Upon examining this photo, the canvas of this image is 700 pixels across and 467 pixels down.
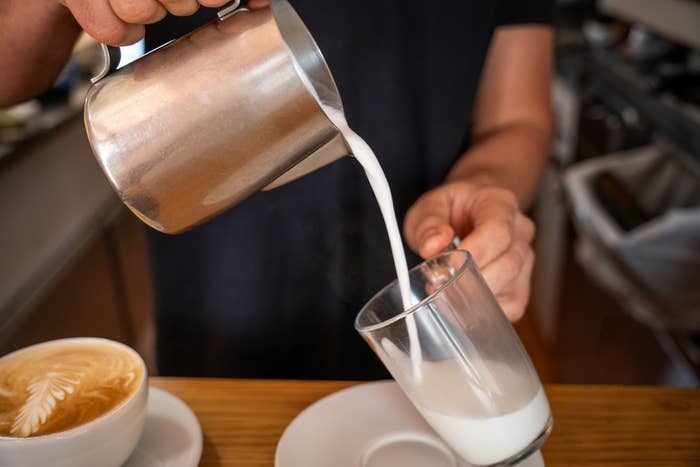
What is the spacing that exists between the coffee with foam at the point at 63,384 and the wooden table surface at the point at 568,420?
0.10m

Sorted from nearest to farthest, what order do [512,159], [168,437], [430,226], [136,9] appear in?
[136,9], [168,437], [430,226], [512,159]

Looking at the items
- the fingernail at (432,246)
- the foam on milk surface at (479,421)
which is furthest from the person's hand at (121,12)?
the fingernail at (432,246)

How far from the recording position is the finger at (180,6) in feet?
2.00

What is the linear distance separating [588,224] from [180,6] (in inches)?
57.7

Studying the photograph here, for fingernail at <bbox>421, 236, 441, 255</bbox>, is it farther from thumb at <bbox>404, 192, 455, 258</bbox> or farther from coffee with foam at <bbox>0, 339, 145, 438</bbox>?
coffee with foam at <bbox>0, 339, 145, 438</bbox>

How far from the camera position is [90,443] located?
627 millimetres

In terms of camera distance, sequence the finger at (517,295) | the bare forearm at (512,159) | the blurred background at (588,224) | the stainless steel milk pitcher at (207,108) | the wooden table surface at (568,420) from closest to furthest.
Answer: the stainless steel milk pitcher at (207,108)
the wooden table surface at (568,420)
the finger at (517,295)
the bare forearm at (512,159)
the blurred background at (588,224)

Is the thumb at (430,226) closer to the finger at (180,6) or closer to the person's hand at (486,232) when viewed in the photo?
the person's hand at (486,232)

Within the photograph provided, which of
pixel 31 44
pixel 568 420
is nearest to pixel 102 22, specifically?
pixel 31 44

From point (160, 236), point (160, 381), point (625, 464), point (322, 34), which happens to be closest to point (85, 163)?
point (160, 236)

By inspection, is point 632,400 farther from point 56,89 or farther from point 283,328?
point 56,89

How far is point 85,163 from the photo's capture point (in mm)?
2115

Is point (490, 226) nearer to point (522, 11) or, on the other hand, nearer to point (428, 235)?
point (428, 235)

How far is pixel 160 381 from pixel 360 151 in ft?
1.15
